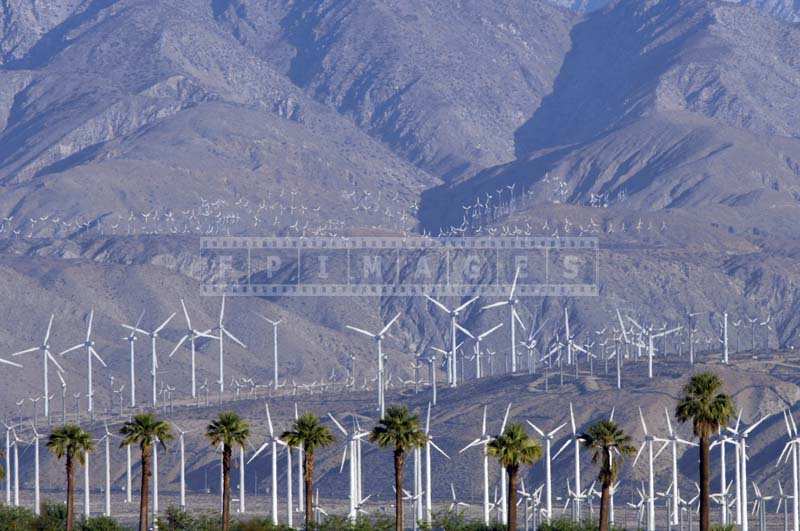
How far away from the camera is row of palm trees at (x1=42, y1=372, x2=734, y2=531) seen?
90188 millimetres

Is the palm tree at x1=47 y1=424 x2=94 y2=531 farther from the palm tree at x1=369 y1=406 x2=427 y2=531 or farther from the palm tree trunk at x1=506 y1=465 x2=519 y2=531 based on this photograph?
the palm tree trunk at x1=506 y1=465 x2=519 y2=531

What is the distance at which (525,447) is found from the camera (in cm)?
10012

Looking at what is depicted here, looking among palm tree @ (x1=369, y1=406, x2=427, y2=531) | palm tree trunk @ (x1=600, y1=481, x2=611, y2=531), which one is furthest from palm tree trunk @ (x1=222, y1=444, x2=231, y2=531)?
palm tree trunk @ (x1=600, y1=481, x2=611, y2=531)

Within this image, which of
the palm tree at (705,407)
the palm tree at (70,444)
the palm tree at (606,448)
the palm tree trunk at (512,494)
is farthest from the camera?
the palm tree at (70,444)

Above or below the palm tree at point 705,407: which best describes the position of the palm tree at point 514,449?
below

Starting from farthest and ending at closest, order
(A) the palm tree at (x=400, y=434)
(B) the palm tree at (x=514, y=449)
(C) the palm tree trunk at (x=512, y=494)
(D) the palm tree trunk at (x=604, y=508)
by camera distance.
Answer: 1. (A) the palm tree at (x=400, y=434)
2. (B) the palm tree at (x=514, y=449)
3. (D) the palm tree trunk at (x=604, y=508)
4. (C) the palm tree trunk at (x=512, y=494)

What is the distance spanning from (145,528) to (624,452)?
22.1 metres

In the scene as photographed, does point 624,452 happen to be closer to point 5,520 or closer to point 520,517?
point 5,520

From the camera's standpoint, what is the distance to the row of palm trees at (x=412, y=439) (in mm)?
90188

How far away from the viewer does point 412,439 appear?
335 feet

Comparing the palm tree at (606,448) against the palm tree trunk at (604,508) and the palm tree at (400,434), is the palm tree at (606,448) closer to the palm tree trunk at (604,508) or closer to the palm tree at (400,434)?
the palm tree trunk at (604,508)

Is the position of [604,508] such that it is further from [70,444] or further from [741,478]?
[741,478]

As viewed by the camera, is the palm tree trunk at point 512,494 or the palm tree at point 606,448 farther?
the palm tree at point 606,448

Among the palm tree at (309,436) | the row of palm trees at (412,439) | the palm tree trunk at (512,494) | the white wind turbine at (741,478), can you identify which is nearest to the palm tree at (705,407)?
the row of palm trees at (412,439)
